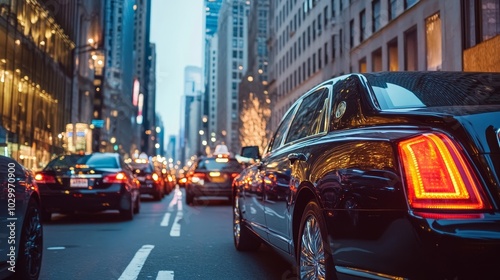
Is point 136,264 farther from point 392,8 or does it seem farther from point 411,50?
point 392,8

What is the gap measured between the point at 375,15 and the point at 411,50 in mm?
5052

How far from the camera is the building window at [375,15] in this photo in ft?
101

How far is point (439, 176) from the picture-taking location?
2.63 m

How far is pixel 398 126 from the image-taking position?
304cm

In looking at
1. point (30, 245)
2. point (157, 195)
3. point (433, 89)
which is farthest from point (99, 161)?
point (157, 195)

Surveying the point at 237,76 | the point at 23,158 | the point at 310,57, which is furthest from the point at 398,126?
the point at 237,76

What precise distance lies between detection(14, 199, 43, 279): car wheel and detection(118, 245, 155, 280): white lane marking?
2.76 ft

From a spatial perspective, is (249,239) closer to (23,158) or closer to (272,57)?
(23,158)

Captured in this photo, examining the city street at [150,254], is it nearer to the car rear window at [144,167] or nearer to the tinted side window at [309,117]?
the tinted side window at [309,117]

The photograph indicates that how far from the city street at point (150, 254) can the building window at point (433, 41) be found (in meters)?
15.7

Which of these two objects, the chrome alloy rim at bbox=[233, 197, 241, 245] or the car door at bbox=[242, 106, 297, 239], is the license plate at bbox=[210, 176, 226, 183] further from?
the car door at bbox=[242, 106, 297, 239]

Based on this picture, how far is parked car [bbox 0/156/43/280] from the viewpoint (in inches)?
164

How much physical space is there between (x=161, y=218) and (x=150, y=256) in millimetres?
5882

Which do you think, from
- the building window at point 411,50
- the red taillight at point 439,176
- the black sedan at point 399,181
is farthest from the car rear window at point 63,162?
the building window at point 411,50
